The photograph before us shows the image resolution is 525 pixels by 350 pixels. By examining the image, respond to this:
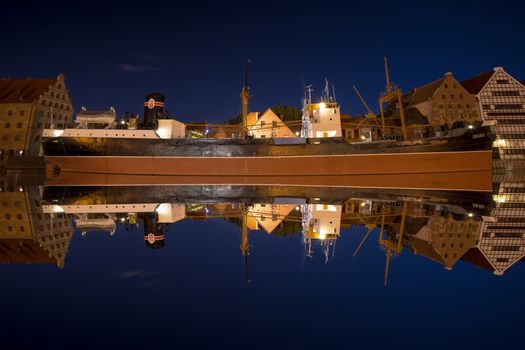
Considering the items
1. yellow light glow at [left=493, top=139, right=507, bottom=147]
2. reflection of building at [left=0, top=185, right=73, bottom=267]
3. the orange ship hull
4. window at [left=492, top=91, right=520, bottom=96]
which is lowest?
reflection of building at [left=0, top=185, right=73, bottom=267]

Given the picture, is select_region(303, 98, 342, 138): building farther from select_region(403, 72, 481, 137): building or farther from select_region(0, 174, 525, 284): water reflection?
select_region(403, 72, 481, 137): building

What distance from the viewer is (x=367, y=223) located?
10977 mm

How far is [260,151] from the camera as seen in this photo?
29406 millimetres

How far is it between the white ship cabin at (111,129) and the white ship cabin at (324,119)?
11.6 m

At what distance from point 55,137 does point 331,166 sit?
23459 mm

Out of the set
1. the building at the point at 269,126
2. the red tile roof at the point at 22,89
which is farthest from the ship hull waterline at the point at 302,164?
the red tile roof at the point at 22,89

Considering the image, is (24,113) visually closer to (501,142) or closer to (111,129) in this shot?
(111,129)

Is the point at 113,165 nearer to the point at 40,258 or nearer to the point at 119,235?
the point at 119,235

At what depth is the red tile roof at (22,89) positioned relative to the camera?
153 ft

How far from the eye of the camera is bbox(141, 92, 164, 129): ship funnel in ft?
102

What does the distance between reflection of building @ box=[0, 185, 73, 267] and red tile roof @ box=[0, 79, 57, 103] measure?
3928 centimetres

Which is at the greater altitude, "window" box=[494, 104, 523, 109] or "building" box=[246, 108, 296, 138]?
"window" box=[494, 104, 523, 109]

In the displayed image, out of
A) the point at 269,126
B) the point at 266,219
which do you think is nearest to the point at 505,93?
the point at 269,126

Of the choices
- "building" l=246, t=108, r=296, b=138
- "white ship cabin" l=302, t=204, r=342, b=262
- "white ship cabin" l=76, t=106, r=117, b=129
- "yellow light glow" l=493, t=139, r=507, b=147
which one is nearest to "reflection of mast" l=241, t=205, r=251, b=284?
"white ship cabin" l=302, t=204, r=342, b=262
